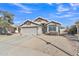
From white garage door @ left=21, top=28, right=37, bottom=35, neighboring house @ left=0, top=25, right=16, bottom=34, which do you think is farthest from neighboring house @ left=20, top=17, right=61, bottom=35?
neighboring house @ left=0, top=25, right=16, bottom=34

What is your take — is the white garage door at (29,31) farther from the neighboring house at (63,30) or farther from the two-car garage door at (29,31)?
the neighboring house at (63,30)

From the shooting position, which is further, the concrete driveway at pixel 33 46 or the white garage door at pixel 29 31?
the white garage door at pixel 29 31

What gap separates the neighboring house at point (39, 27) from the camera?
10.0 feet

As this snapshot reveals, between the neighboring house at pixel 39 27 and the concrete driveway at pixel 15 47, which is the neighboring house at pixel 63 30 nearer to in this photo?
the neighboring house at pixel 39 27

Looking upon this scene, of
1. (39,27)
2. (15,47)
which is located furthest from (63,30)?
(15,47)

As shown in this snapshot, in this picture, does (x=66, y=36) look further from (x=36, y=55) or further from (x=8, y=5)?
(x=8, y=5)

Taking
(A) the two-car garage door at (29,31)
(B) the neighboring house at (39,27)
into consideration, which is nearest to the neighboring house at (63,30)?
(B) the neighboring house at (39,27)

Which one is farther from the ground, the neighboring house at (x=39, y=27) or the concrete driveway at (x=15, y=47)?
the neighboring house at (x=39, y=27)

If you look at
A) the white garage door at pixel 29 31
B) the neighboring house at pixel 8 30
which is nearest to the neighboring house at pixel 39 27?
the white garage door at pixel 29 31

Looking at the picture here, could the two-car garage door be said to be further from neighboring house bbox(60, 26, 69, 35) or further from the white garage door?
neighboring house bbox(60, 26, 69, 35)

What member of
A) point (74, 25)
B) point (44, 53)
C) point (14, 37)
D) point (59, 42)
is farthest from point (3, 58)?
point (74, 25)

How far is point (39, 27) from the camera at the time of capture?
3127 millimetres

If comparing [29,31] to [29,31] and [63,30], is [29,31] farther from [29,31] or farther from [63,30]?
[63,30]

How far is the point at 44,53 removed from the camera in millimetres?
2982
